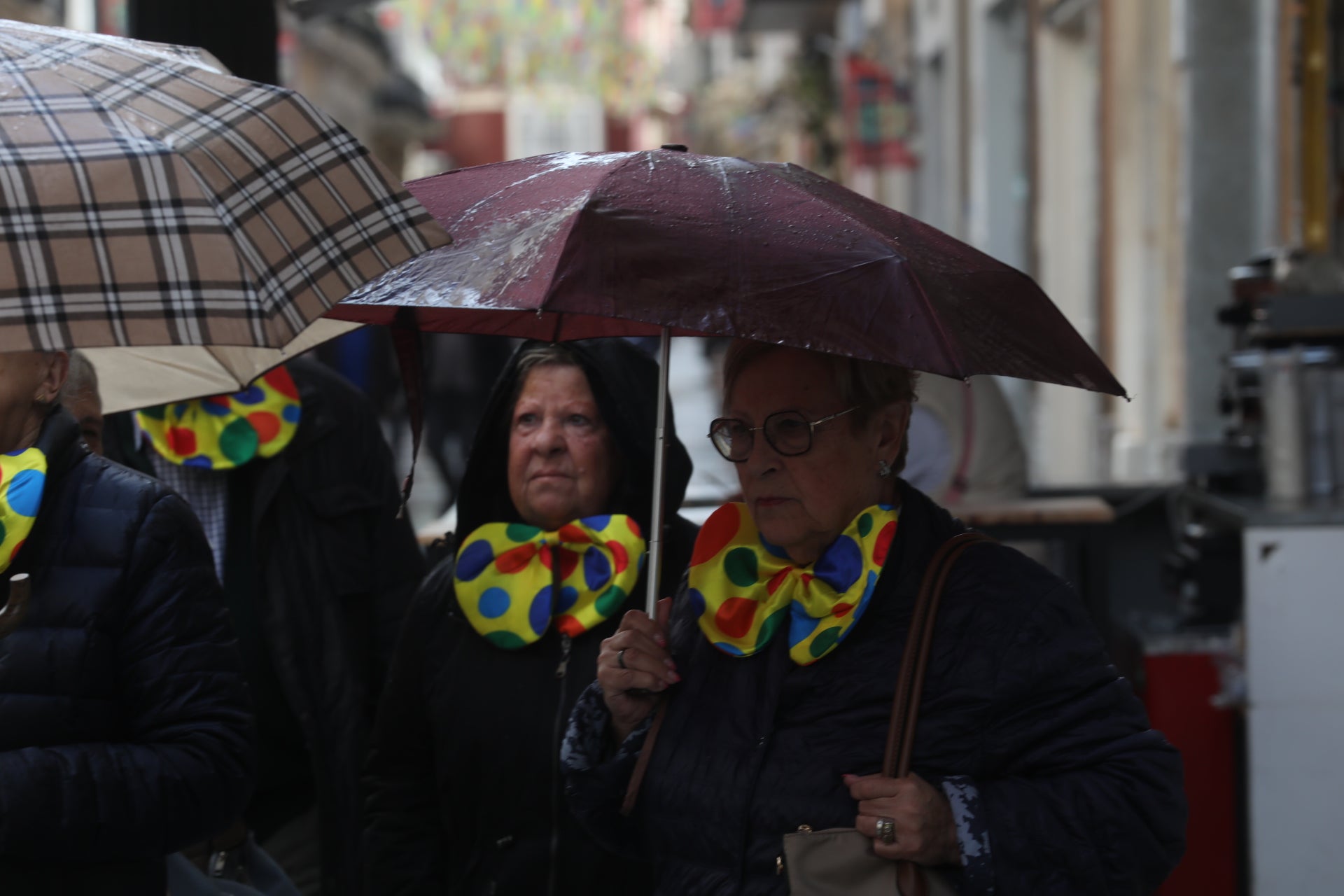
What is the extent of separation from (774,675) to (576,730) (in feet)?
1.26

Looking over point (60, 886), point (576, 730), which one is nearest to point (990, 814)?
point (576, 730)

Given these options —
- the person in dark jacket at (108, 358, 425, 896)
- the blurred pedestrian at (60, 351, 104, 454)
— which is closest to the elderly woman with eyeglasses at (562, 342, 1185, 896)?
the blurred pedestrian at (60, 351, 104, 454)

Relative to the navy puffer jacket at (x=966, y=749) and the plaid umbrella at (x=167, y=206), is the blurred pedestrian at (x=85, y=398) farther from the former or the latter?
the navy puffer jacket at (x=966, y=749)

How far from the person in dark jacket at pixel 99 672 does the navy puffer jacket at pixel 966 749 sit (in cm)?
66

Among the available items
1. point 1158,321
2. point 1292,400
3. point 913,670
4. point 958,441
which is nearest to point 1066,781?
point 913,670

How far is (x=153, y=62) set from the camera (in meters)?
2.10

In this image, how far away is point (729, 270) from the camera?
2090 millimetres

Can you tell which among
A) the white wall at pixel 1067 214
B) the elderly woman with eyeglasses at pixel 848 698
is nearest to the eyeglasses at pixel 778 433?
the elderly woman with eyeglasses at pixel 848 698

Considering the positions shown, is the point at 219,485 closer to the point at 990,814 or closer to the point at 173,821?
the point at 173,821

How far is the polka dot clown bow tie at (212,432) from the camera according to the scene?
3.71m

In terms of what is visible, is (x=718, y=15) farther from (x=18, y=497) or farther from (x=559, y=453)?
(x=18, y=497)

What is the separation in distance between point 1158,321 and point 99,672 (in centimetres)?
768

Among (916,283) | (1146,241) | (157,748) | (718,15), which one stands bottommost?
(157,748)

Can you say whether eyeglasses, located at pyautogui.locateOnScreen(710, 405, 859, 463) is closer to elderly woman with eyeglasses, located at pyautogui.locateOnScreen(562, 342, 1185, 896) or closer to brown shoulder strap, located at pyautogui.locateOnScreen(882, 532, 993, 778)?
elderly woman with eyeglasses, located at pyautogui.locateOnScreen(562, 342, 1185, 896)
